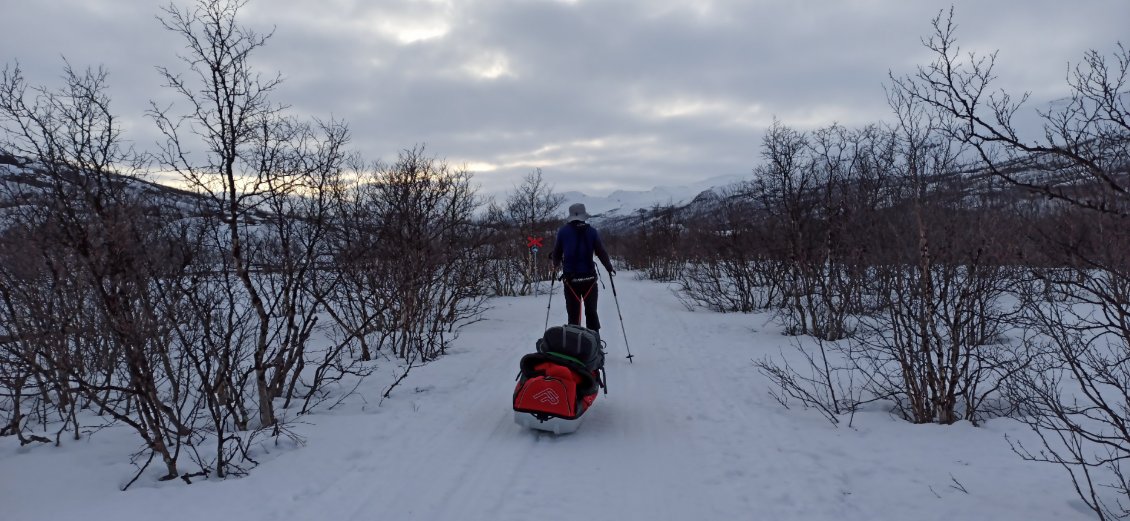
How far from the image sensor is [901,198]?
4855mm

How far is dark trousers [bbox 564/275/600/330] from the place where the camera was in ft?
24.6

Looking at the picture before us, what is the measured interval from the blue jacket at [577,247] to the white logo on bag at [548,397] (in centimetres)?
289

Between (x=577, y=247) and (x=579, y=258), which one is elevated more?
(x=577, y=247)

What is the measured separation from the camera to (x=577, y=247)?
291 inches

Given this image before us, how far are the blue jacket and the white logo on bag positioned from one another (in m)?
2.89

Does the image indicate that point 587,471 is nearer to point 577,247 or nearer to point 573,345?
point 573,345

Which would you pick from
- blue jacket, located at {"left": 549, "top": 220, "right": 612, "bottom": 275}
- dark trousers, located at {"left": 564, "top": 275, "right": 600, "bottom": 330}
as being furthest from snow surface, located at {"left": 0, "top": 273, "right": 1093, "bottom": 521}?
blue jacket, located at {"left": 549, "top": 220, "right": 612, "bottom": 275}

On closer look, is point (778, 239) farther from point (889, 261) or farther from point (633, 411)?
point (633, 411)

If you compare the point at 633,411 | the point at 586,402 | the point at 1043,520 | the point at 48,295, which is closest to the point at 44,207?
the point at 48,295

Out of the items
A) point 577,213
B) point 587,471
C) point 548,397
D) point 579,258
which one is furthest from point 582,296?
point 587,471

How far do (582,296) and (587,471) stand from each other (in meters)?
3.66

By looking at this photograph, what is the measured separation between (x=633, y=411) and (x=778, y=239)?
24.3ft

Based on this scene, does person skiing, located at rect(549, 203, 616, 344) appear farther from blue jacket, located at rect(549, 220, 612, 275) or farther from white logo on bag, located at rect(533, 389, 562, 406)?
white logo on bag, located at rect(533, 389, 562, 406)

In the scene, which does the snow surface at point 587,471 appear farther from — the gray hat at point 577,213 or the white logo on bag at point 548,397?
the gray hat at point 577,213
